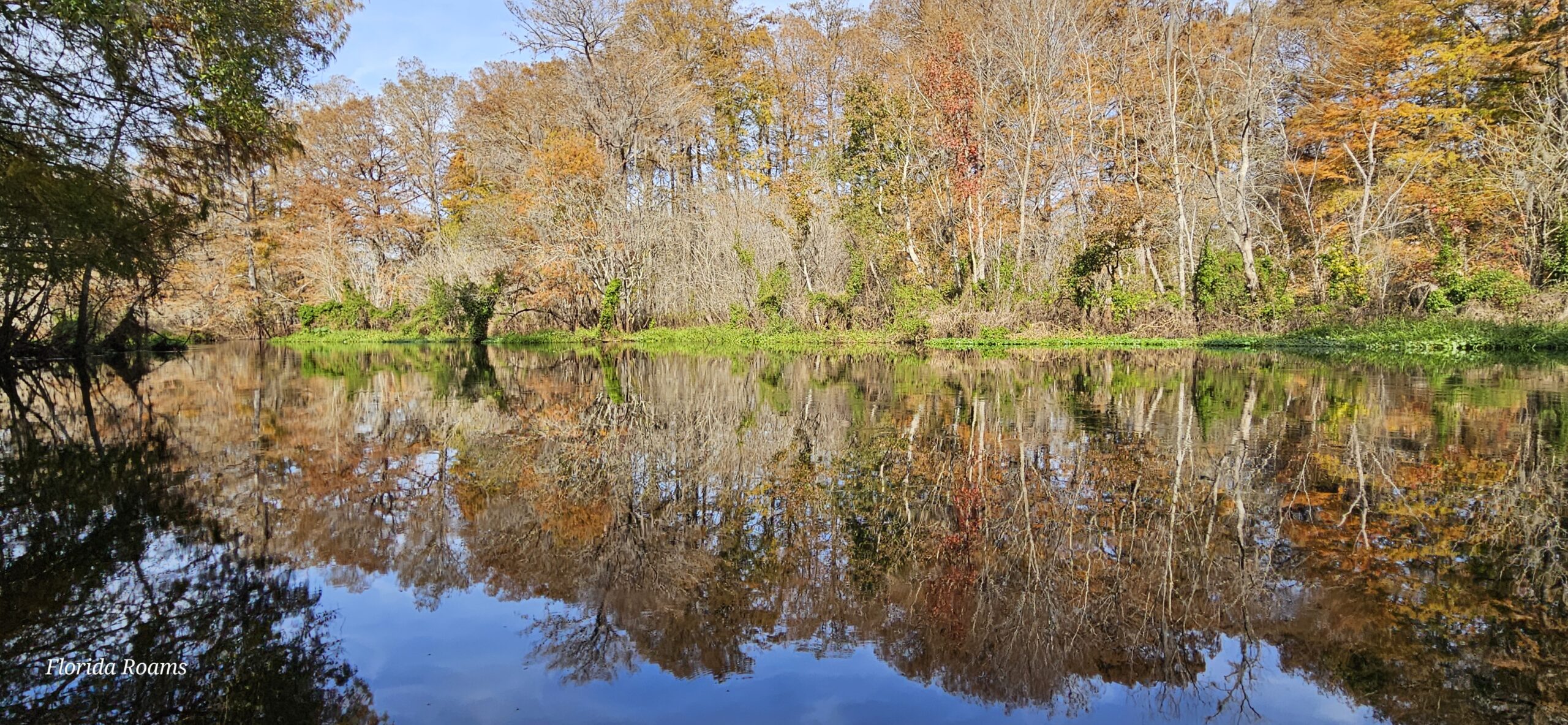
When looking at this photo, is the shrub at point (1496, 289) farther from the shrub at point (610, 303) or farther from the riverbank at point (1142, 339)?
the shrub at point (610, 303)

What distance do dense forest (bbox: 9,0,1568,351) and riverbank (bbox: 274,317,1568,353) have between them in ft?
2.24

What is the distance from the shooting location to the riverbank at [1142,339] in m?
16.7

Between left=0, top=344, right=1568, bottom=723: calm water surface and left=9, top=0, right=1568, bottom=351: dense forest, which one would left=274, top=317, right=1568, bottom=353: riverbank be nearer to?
left=9, top=0, right=1568, bottom=351: dense forest

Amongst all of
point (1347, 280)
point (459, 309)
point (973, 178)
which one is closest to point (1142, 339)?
point (1347, 280)

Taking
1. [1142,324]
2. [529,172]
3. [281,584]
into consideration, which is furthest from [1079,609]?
[529,172]

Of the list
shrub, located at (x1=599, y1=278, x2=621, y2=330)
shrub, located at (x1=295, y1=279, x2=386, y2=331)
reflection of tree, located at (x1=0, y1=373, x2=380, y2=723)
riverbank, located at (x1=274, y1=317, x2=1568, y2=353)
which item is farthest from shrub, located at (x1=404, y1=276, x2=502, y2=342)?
reflection of tree, located at (x1=0, y1=373, x2=380, y2=723)

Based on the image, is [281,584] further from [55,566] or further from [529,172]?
[529,172]

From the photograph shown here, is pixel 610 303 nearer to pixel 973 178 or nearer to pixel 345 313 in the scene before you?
pixel 973 178

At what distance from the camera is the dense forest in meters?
20.5

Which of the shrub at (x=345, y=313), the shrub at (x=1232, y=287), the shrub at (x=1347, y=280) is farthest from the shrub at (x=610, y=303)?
the shrub at (x=1347, y=280)

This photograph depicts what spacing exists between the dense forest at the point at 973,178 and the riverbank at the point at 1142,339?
2.24ft

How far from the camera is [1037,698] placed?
2.63m

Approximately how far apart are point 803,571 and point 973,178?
19.0 metres

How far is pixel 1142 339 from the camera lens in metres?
20.6
